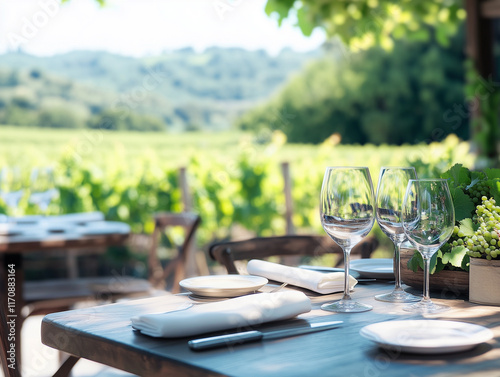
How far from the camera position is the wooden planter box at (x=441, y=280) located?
1372mm

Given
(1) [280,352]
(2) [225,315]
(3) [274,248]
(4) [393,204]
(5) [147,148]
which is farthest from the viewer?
(5) [147,148]

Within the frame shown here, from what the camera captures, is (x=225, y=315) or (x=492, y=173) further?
(x=492, y=173)

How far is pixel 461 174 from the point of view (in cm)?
147

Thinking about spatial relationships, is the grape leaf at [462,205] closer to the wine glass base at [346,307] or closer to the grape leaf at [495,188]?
the grape leaf at [495,188]

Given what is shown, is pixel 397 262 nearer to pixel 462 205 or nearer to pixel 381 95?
pixel 462 205

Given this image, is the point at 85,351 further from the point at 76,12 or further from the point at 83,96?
the point at 83,96

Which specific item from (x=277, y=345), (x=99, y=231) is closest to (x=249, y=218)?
(x=99, y=231)

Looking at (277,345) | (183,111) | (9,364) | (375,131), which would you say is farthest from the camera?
(375,131)

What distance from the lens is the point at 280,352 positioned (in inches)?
38.1

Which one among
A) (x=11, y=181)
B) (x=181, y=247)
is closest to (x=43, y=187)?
(x=11, y=181)

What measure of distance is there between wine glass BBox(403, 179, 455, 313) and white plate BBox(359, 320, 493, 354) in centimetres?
18

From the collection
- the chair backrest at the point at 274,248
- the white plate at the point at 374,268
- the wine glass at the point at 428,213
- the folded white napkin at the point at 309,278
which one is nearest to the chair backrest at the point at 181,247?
the chair backrest at the point at 274,248

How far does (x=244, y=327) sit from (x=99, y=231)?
6.66 ft

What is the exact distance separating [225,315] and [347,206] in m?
0.34
